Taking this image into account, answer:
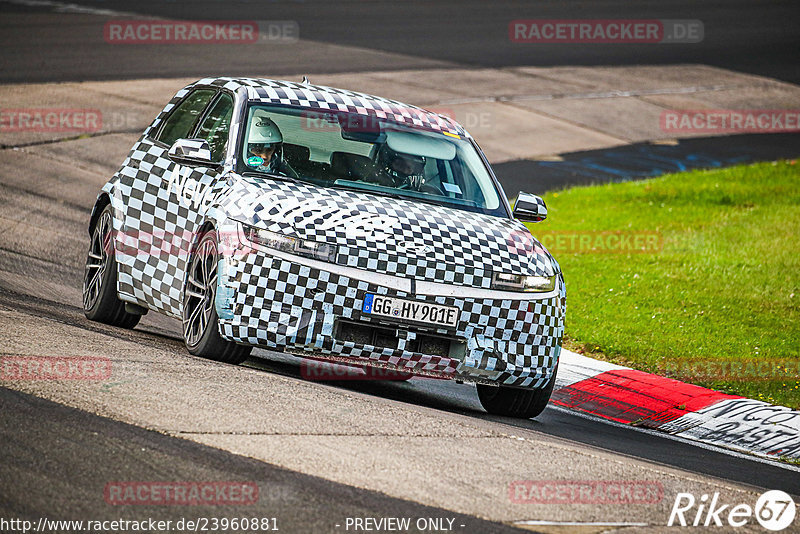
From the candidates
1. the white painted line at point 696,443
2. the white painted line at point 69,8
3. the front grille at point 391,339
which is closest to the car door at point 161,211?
the front grille at point 391,339

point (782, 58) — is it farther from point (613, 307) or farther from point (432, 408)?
point (432, 408)

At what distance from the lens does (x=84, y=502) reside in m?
4.71

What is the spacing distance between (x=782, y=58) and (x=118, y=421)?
28.6m

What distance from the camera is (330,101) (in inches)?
338

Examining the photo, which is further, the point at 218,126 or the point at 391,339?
the point at 218,126

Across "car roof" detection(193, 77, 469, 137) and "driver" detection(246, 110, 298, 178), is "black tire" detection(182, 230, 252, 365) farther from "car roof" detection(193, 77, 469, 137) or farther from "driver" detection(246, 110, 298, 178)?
"car roof" detection(193, 77, 469, 137)

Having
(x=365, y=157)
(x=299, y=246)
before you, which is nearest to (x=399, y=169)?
(x=365, y=157)

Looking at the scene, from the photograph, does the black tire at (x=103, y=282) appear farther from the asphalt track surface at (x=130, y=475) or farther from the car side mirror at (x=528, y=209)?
the asphalt track surface at (x=130, y=475)

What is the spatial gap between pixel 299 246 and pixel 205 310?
2.67 ft

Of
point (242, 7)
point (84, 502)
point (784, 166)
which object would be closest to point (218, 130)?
point (84, 502)

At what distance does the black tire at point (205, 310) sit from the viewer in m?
7.38

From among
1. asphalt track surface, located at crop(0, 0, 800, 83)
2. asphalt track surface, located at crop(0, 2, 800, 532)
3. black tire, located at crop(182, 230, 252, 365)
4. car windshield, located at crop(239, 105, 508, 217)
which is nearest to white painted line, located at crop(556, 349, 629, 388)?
asphalt track surface, located at crop(0, 2, 800, 532)

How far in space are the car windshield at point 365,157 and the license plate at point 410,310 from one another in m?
1.10

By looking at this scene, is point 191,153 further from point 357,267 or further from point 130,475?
point 130,475
